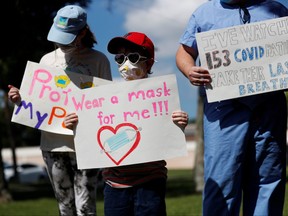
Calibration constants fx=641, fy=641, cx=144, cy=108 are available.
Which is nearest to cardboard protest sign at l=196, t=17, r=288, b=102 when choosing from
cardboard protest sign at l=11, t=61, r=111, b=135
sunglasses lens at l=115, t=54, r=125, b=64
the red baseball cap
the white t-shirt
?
the red baseball cap

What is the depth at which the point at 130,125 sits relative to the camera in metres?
4.14

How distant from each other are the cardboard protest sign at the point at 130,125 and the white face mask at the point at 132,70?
14cm

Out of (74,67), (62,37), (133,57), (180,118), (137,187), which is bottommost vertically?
(137,187)

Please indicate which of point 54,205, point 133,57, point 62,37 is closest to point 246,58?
point 133,57

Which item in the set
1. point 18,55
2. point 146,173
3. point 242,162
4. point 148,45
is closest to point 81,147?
point 146,173

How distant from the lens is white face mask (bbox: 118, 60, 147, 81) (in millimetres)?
4227

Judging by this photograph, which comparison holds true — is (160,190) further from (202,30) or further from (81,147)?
(202,30)

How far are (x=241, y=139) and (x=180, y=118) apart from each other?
0.45 meters

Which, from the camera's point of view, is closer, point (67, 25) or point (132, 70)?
point (132, 70)

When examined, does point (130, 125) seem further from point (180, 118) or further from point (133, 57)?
point (133, 57)

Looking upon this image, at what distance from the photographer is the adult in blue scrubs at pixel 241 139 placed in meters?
3.77

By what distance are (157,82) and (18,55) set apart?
470 inches

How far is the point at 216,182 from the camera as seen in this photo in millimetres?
3811

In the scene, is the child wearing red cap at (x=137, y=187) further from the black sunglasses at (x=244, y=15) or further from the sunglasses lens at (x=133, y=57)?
the black sunglasses at (x=244, y=15)
